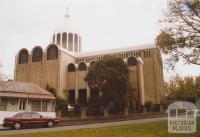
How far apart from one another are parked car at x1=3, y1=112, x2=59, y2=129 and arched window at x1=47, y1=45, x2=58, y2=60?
3235cm

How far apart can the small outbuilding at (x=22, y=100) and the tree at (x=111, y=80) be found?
7614mm

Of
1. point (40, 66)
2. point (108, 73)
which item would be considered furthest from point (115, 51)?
point (108, 73)

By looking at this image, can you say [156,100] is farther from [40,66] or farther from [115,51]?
[40,66]

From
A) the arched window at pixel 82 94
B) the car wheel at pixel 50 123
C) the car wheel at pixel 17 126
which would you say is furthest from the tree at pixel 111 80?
the car wheel at pixel 17 126

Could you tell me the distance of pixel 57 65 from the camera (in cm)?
5644

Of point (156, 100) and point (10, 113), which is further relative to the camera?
point (156, 100)

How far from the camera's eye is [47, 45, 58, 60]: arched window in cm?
5766

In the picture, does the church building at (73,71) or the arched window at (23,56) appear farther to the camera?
the arched window at (23,56)

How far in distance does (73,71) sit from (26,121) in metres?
34.6

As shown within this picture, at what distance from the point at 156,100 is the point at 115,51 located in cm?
1487

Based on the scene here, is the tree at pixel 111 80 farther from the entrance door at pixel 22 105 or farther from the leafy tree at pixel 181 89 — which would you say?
the leafy tree at pixel 181 89

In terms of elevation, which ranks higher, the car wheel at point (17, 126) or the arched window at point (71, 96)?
the arched window at point (71, 96)

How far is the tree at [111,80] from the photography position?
1617 inches

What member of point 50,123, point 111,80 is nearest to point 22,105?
point 50,123
